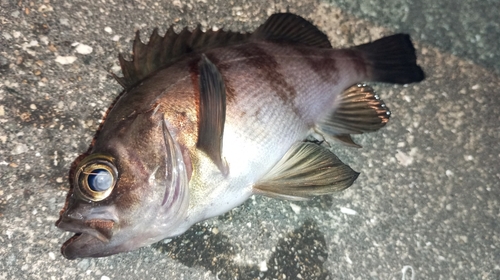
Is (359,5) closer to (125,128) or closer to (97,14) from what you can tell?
(97,14)

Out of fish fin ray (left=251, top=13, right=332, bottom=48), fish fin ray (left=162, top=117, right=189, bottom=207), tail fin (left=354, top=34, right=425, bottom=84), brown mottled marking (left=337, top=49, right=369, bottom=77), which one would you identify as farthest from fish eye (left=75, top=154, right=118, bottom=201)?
tail fin (left=354, top=34, right=425, bottom=84)

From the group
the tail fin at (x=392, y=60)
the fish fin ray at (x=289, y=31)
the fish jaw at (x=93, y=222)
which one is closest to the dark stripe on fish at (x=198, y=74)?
the fish fin ray at (x=289, y=31)

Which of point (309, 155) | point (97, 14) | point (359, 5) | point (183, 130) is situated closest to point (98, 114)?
point (97, 14)

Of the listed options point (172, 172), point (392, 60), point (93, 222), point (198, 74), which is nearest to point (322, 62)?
point (392, 60)

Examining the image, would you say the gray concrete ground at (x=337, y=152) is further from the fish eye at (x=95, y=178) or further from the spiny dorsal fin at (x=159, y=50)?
the fish eye at (x=95, y=178)

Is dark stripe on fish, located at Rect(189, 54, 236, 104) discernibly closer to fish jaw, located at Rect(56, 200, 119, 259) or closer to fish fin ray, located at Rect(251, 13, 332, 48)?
fish fin ray, located at Rect(251, 13, 332, 48)

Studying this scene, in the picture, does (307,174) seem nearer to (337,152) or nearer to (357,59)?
(337,152)

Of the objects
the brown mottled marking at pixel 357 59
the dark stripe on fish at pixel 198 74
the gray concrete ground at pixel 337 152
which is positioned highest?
the dark stripe on fish at pixel 198 74
